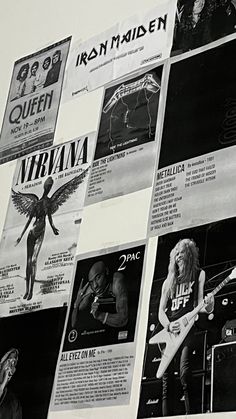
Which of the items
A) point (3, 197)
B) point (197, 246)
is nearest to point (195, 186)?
point (197, 246)

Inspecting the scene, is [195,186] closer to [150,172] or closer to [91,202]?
[150,172]

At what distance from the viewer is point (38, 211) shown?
1.60 m

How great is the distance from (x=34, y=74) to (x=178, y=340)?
33.1 inches

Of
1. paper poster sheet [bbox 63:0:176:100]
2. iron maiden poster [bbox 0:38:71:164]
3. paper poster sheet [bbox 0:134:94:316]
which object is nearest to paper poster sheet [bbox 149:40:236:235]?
paper poster sheet [bbox 63:0:176:100]

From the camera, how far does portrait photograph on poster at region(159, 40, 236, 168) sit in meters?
1.31

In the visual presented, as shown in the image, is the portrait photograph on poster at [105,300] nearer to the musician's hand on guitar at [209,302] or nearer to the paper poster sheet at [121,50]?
the musician's hand on guitar at [209,302]

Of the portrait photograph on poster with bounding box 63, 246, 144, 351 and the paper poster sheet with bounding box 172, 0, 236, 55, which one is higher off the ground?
the paper poster sheet with bounding box 172, 0, 236, 55

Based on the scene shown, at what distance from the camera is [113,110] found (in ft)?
5.06

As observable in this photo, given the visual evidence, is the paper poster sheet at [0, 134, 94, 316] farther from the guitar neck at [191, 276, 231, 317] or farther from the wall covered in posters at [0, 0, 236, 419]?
the guitar neck at [191, 276, 231, 317]

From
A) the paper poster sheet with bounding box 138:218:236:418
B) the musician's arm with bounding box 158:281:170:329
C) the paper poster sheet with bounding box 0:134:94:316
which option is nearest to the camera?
the paper poster sheet with bounding box 138:218:236:418

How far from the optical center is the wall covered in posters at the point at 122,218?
1.22 metres

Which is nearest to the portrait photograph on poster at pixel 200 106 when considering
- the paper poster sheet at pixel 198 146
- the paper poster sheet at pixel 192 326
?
the paper poster sheet at pixel 198 146

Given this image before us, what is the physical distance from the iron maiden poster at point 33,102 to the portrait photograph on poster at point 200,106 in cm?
36

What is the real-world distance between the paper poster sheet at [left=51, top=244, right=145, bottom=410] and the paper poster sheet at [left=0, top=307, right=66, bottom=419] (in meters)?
0.03
